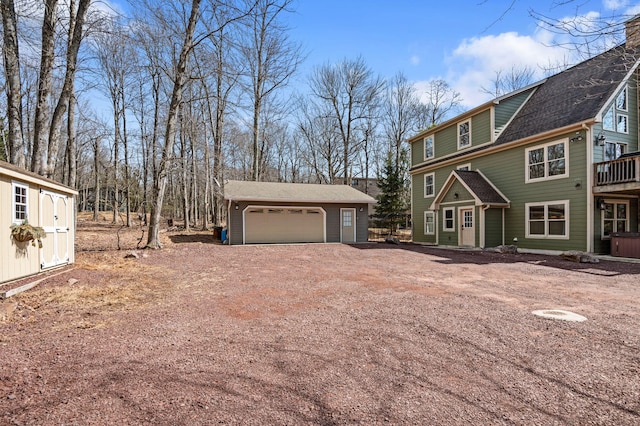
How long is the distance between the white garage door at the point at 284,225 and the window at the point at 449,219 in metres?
6.20

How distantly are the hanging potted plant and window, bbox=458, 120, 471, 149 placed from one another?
17.1m

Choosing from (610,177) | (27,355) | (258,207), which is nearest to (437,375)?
(27,355)

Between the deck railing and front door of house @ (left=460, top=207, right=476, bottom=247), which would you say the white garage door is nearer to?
front door of house @ (left=460, top=207, right=476, bottom=247)

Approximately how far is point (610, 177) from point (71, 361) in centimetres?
1461

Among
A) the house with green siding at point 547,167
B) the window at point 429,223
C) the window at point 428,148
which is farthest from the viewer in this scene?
the window at point 428,148

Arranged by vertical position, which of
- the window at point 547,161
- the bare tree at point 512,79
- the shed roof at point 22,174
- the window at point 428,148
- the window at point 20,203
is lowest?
the window at point 20,203

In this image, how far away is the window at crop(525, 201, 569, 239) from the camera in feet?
40.6

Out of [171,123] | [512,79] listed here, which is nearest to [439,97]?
[512,79]

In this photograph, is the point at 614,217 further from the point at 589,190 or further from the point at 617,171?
the point at 617,171

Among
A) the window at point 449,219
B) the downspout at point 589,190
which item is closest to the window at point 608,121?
the downspout at point 589,190

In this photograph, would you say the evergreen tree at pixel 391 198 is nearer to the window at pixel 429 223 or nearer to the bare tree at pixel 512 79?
the window at pixel 429 223

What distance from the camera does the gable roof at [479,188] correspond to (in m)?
14.3

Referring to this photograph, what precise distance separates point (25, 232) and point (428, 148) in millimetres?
18577

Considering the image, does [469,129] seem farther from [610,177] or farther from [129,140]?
[129,140]
